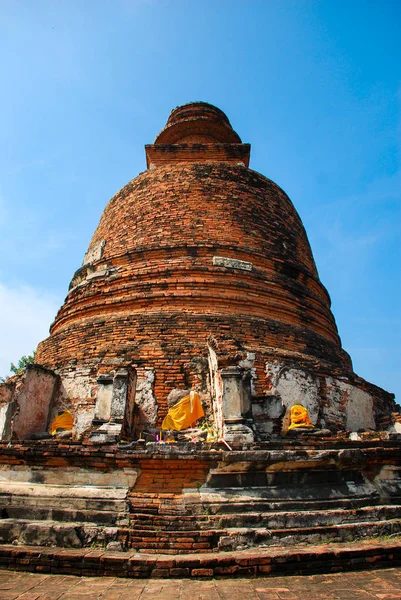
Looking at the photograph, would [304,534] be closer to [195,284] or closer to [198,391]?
[198,391]

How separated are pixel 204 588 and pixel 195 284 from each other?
6.27 meters

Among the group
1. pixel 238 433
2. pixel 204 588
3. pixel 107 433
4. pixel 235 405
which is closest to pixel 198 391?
pixel 235 405

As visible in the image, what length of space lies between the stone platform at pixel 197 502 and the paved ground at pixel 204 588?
0.56 ft

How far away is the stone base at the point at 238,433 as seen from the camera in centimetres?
564

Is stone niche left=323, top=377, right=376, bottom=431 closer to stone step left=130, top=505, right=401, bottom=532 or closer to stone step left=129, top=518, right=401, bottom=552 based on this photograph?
stone step left=130, top=505, right=401, bottom=532

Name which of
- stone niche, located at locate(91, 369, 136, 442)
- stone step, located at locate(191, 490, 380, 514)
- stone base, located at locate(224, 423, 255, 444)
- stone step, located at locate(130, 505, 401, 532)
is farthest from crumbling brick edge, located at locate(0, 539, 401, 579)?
stone niche, located at locate(91, 369, 136, 442)

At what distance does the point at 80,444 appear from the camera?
18.2 ft

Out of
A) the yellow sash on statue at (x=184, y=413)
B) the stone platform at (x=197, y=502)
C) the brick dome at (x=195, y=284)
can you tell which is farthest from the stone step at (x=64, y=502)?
the brick dome at (x=195, y=284)

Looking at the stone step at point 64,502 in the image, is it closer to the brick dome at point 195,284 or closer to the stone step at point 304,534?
the stone step at point 304,534

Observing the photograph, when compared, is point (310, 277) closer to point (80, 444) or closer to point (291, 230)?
point (291, 230)

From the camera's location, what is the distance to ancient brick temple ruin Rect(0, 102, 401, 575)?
190 inches

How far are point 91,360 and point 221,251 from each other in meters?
3.97

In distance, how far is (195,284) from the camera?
9.27 meters

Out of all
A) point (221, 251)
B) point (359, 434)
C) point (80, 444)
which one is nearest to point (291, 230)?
point (221, 251)
